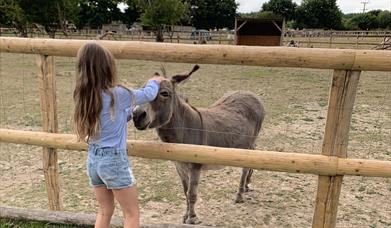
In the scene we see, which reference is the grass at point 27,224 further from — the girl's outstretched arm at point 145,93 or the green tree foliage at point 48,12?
the green tree foliage at point 48,12

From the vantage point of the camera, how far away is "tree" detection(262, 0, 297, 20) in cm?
8244

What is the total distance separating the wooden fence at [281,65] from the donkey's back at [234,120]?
0.92 m

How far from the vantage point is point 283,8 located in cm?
8469

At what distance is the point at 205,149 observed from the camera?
278 centimetres

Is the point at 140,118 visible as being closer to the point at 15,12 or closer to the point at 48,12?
the point at 15,12

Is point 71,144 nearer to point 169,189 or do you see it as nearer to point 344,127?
point 169,189

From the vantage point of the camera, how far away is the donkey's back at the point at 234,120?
12.4 ft

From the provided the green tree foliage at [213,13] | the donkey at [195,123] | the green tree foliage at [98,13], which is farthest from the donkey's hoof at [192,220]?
the green tree foliage at [213,13]

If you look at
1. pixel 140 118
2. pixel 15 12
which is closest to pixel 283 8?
pixel 15 12

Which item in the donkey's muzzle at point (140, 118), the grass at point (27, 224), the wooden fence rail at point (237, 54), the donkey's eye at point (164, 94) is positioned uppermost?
the wooden fence rail at point (237, 54)

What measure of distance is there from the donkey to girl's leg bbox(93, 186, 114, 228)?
0.53m

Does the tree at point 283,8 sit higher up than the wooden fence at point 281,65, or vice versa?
the tree at point 283,8

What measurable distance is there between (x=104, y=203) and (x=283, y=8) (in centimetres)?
8881

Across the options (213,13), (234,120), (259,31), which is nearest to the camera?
(234,120)
